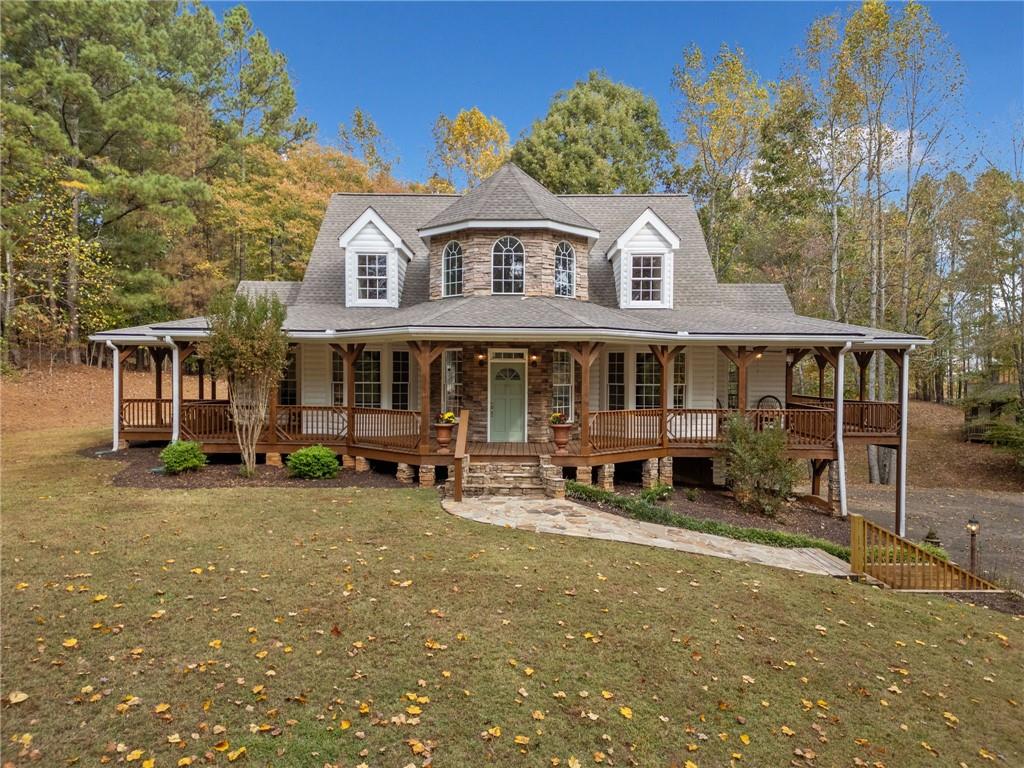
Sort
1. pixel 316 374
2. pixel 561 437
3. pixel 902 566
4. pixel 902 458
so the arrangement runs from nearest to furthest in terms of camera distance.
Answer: pixel 902 566
pixel 561 437
pixel 902 458
pixel 316 374

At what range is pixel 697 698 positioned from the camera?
15.5 feet

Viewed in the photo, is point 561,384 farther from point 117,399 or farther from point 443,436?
point 117,399

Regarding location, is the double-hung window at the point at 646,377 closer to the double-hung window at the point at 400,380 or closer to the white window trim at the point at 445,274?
the white window trim at the point at 445,274

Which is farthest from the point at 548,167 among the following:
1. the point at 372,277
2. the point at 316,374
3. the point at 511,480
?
the point at 511,480

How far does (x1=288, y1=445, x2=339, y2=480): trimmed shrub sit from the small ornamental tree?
3.43 ft

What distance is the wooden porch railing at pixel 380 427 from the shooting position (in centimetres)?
1323

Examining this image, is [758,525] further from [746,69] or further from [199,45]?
[199,45]

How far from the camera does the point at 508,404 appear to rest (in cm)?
1434

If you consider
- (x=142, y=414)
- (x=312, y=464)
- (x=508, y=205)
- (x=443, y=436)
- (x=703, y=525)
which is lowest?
(x=703, y=525)

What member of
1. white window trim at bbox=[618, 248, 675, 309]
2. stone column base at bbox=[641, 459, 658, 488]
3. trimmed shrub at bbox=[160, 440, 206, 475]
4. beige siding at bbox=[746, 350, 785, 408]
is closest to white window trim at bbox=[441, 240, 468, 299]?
white window trim at bbox=[618, 248, 675, 309]

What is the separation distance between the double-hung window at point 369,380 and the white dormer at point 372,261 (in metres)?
1.89

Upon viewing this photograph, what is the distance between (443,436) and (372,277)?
6.46 m

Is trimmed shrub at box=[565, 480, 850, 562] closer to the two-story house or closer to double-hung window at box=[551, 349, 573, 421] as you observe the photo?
the two-story house

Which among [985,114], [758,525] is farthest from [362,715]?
[985,114]
